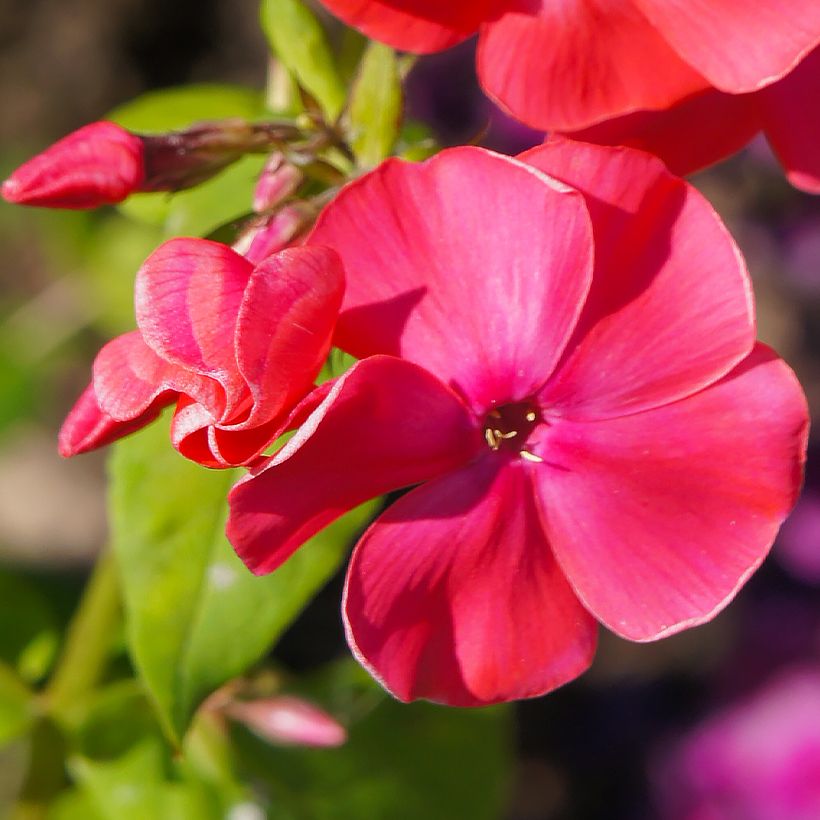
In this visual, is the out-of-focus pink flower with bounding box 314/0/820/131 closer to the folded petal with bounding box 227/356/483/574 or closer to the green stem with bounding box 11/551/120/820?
the folded petal with bounding box 227/356/483/574

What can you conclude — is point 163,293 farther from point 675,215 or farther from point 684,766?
point 684,766

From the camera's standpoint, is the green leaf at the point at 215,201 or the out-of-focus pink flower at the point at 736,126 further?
the green leaf at the point at 215,201

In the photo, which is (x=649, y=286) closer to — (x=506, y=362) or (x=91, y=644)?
(x=506, y=362)

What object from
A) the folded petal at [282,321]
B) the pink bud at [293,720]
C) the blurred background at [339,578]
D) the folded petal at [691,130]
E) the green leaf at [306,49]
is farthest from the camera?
the blurred background at [339,578]

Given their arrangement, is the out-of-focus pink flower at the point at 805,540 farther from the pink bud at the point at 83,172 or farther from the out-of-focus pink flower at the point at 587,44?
the pink bud at the point at 83,172

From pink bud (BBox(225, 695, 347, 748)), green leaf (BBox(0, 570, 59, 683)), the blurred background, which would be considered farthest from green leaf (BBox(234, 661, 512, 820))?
green leaf (BBox(0, 570, 59, 683))

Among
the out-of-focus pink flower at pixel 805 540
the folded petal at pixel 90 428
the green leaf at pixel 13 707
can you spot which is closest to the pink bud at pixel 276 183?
the folded petal at pixel 90 428
